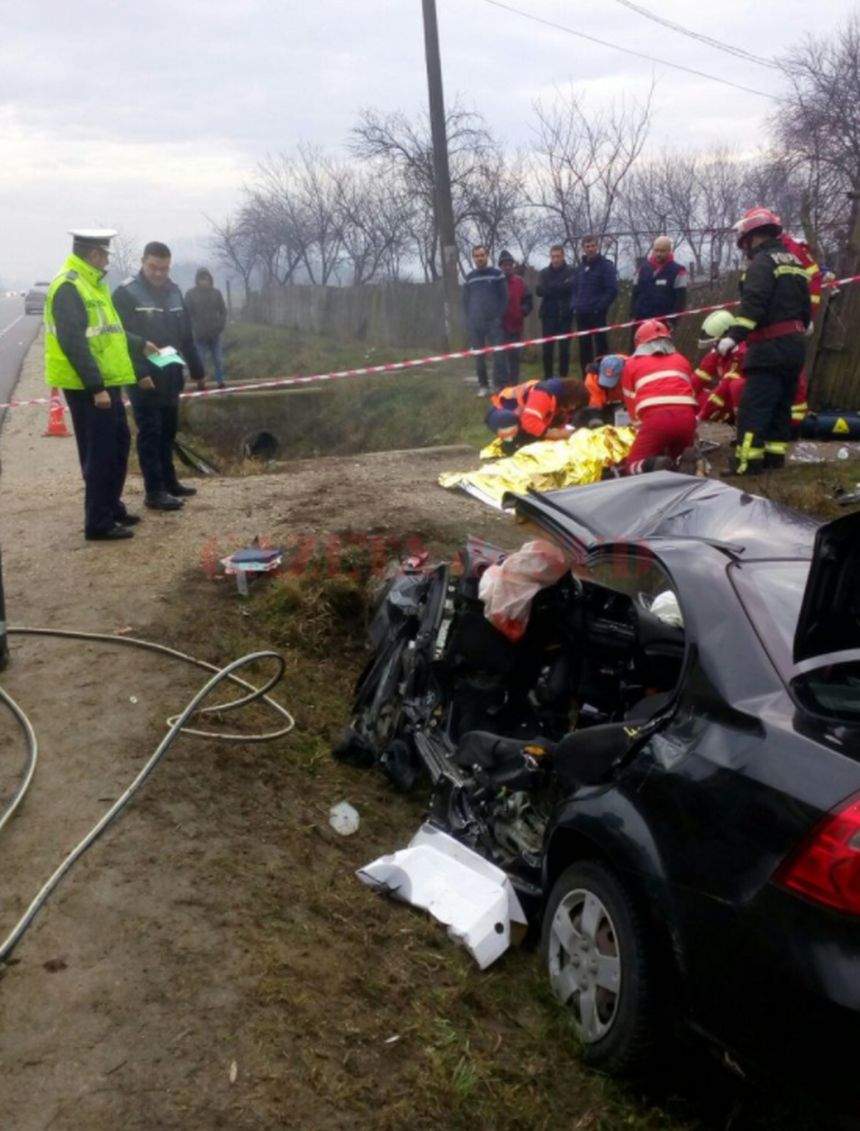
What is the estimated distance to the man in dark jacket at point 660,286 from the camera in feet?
38.7

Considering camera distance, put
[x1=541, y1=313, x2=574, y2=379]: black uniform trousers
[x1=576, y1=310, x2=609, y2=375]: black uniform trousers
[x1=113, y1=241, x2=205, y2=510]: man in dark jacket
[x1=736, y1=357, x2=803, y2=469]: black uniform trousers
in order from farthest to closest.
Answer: [x1=541, y1=313, x2=574, y2=379]: black uniform trousers < [x1=576, y1=310, x2=609, y2=375]: black uniform trousers < [x1=736, y1=357, x2=803, y2=469]: black uniform trousers < [x1=113, y1=241, x2=205, y2=510]: man in dark jacket

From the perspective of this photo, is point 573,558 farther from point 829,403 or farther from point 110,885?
point 829,403

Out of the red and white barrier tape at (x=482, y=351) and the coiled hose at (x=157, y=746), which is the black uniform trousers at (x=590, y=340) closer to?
the red and white barrier tape at (x=482, y=351)

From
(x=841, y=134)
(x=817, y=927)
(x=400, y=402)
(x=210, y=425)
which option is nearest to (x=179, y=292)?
(x=817, y=927)

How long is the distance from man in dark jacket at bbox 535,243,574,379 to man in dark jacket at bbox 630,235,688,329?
5.84ft

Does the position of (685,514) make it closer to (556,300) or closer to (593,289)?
(593,289)

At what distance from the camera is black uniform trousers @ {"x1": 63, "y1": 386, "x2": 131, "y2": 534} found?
21.4ft

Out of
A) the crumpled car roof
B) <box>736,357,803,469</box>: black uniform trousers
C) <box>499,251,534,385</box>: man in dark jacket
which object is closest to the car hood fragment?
the crumpled car roof

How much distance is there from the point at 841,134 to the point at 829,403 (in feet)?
53.3

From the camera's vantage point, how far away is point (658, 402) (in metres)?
7.86

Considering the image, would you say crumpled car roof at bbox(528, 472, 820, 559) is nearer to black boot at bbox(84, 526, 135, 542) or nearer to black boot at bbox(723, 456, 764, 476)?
black boot at bbox(84, 526, 135, 542)

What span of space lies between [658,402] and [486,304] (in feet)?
21.6

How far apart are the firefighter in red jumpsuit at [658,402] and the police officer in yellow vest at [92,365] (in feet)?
12.4

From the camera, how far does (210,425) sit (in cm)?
1620
